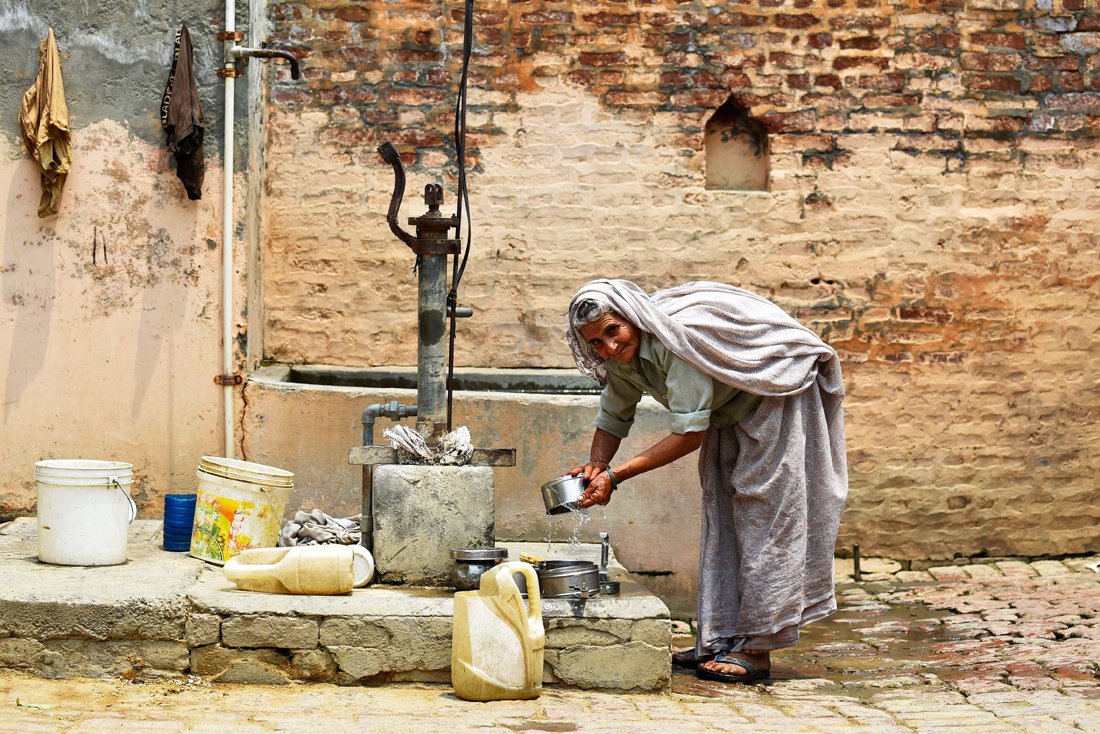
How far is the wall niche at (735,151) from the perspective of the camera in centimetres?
709

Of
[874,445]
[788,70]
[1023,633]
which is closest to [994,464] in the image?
[874,445]

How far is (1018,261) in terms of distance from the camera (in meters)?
7.20

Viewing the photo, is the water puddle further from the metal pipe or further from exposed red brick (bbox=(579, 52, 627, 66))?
exposed red brick (bbox=(579, 52, 627, 66))

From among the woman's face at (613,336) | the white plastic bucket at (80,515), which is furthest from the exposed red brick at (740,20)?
the white plastic bucket at (80,515)

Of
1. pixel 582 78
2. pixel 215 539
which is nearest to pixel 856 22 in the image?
pixel 582 78

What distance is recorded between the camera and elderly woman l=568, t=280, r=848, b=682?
4.56m

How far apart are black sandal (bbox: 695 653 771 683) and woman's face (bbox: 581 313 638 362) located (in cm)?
111

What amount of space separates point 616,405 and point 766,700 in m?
1.18

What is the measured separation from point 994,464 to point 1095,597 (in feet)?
3.52

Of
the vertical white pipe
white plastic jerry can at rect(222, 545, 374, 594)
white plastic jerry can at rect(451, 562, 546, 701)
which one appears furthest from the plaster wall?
white plastic jerry can at rect(451, 562, 546, 701)

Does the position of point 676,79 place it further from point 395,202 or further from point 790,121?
point 395,202

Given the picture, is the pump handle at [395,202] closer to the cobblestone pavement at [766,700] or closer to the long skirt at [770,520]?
the long skirt at [770,520]

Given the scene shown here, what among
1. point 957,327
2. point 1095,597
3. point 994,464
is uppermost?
point 957,327

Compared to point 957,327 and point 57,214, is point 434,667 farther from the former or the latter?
point 957,327
